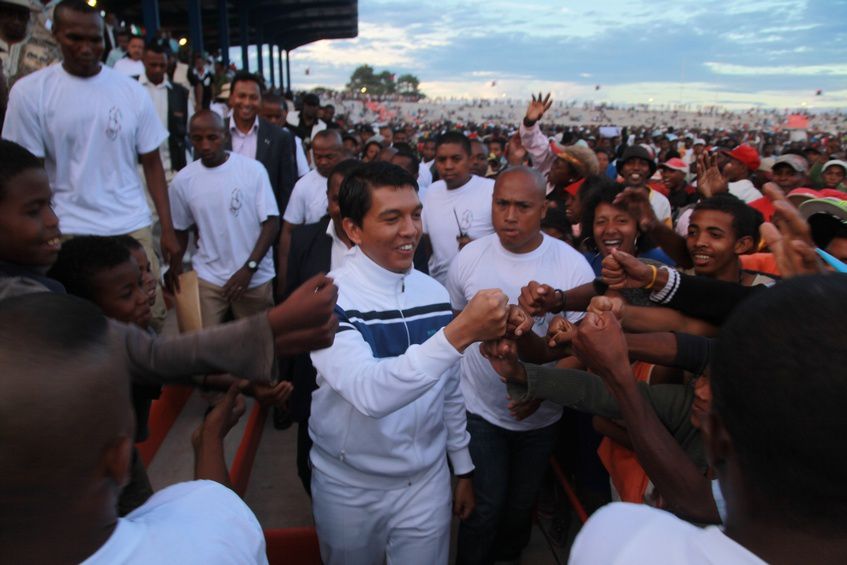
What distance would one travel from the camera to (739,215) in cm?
273

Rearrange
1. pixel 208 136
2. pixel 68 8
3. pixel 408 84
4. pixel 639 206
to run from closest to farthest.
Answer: pixel 68 8, pixel 639 206, pixel 208 136, pixel 408 84

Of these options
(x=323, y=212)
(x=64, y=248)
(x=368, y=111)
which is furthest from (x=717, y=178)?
(x=368, y=111)

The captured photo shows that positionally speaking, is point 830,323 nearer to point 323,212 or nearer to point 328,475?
point 328,475

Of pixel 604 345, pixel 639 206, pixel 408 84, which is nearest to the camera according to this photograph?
pixel 604 345

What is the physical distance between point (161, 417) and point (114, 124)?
1.97m

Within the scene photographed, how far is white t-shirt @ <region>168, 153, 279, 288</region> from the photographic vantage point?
4.12 meters

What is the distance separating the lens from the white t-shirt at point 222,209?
162 inches

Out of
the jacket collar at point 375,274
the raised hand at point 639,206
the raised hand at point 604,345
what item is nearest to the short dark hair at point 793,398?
the raised hand at point 604,345

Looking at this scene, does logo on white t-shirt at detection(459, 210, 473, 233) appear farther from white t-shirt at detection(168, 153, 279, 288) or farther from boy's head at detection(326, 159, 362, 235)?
white t-shirt at detection(168, 153, 279, 288)

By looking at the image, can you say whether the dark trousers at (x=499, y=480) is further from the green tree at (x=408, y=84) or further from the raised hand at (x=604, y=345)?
the green tree at (x=408, y=84)

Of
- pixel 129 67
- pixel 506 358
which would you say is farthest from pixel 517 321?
pixel 129 67

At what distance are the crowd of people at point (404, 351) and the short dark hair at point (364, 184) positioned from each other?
0.04 feet

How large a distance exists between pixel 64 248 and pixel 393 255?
1247mm

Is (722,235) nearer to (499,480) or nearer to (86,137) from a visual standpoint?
(499,480)
